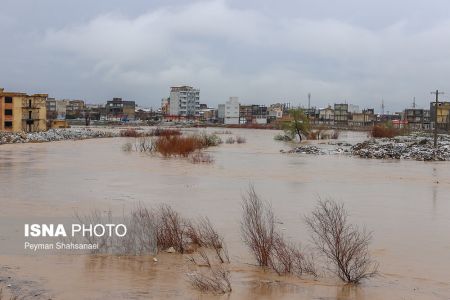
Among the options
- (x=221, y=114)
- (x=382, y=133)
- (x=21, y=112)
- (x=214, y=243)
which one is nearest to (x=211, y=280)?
(x=214, y=243)

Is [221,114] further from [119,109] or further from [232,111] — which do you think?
[119,109]

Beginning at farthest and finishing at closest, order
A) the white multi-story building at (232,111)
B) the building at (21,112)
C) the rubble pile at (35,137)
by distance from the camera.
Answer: the white multi-story building at (232,111)
the building at (21,112)
the rubble pile at (35,137)

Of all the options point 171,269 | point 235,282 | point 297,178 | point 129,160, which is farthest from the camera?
point 129,160

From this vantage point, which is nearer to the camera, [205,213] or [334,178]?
[205,213]

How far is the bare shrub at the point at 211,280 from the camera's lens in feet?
22.9

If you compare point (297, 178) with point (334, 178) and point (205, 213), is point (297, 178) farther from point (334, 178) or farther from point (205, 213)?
point (205, 213)

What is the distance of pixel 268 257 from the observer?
8.12 meters

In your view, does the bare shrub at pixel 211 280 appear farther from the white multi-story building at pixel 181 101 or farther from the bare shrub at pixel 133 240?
the white multi-story building at pixel 181 101

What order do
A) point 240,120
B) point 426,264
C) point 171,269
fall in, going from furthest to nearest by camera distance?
1. point 240,120
2. point 426,264
3. point 171,269

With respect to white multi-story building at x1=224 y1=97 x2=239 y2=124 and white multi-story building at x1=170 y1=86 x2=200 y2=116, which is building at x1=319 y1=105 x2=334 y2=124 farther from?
white multi-story building at x1=170 y1=86 x2=200 y2=116

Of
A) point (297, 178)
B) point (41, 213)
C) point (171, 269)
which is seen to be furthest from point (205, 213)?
point (297, 178)

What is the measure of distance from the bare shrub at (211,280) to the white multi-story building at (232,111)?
158m

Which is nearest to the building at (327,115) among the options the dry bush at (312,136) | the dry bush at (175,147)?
the dry bush at (312,136)

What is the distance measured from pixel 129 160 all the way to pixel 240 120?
135529 millimetres
